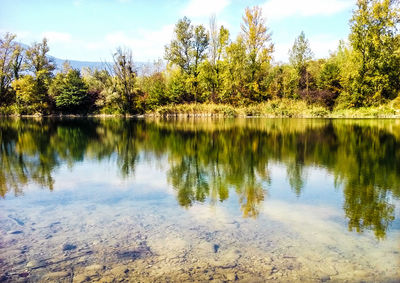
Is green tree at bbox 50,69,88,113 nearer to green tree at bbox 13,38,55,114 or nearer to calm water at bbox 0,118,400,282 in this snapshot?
green tree at bbox 13,38,55,114

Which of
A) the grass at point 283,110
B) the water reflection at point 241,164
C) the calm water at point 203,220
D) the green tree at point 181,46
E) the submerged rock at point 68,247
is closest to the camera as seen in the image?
the calm water at point 203,220

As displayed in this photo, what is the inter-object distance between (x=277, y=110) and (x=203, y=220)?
33198 millimetres

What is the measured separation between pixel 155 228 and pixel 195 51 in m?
39.9

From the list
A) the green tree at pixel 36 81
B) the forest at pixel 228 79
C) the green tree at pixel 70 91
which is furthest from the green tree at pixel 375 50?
the green tree at pixel 36 81

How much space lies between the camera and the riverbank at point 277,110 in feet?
105

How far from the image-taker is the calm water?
11.6 feet

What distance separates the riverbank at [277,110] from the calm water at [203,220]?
2560 cm

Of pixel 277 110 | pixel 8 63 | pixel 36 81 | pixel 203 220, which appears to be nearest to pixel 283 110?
pixel 277 110

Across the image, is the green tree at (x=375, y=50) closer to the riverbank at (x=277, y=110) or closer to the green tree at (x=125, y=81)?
the riverbank at (x=277, y=110)

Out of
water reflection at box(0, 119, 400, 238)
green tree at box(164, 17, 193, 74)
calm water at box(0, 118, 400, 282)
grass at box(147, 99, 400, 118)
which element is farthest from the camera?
green tree at box(164, 17, 193, 74)

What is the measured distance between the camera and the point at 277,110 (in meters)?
36.5

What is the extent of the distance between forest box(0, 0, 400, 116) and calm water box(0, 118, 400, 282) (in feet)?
93.1

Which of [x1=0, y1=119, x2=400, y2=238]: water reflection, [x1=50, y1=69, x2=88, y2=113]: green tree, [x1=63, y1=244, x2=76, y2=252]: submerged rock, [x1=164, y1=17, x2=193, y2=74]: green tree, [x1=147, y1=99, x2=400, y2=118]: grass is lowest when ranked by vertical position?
[x1=63, y1=244, x2=76, y2=252]: submerged rock

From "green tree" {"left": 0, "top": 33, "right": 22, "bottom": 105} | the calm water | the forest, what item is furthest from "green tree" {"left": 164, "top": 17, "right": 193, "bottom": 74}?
the calm water
